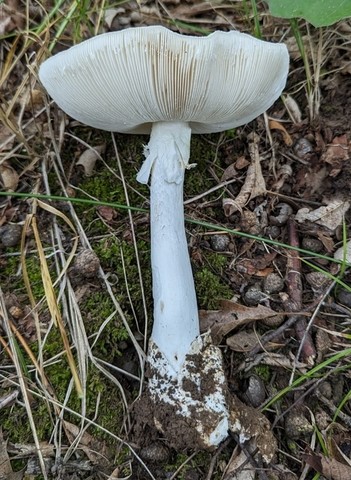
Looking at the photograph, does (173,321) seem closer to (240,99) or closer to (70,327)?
(70,327)

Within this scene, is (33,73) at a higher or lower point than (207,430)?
higher

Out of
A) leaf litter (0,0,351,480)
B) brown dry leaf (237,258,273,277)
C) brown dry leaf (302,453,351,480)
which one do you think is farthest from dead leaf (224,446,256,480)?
brown dry leaf (237,258,273,277)

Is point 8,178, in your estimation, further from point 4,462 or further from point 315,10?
point 315,10

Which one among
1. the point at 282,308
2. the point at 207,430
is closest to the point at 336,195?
the point at 282,308

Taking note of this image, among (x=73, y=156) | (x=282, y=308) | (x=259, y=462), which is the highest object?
(x=73, y=156)

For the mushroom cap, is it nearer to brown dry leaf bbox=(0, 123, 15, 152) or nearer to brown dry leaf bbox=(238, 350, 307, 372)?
brown dry leaf bbox=(0, 123, 15, 152)

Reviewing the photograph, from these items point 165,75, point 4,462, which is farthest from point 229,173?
point 4,462
